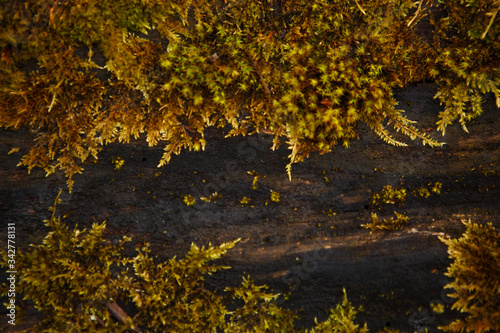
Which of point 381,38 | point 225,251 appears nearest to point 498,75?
point 381,38

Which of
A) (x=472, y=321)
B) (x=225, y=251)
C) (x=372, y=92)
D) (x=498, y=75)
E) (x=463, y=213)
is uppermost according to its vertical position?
(x=498, y=75)

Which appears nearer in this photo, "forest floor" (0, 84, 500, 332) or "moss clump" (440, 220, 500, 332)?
"moss clump" (440, 220, 500, 332)

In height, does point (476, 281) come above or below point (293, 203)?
below

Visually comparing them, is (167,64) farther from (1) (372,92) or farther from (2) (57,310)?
(2) (57,310)

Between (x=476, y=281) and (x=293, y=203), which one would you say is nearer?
(x=476, y=281)

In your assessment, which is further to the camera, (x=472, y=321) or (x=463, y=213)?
(x=463, y=213)

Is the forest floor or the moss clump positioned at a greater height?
the forest floor

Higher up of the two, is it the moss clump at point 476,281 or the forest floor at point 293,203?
the forest floor at point 293,203

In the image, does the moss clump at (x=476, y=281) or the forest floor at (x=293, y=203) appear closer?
the moss clump at (x=476, y=281)
